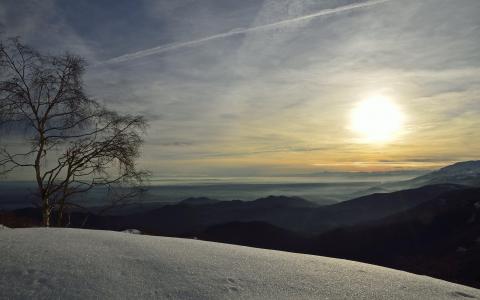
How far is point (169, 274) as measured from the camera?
6.05 m

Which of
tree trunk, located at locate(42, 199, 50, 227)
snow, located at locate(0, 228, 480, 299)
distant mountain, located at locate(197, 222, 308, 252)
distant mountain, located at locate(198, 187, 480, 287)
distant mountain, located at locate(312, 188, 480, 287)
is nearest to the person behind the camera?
snow, located at locate(0, 228, 480, 299)

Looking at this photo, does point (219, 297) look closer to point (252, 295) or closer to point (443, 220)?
point (252, 295)

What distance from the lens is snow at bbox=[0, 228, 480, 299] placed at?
5.37m

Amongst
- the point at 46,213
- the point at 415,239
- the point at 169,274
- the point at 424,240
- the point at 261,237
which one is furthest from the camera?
the point at 261,237

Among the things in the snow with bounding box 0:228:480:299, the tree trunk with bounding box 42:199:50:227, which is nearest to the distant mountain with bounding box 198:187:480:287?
the tree trunk with bounding box 42:199:50:227

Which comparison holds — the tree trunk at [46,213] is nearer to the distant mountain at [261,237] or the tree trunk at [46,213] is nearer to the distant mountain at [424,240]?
the distant mountain at [424,240]

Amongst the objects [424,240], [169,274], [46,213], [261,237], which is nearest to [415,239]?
[424,240]

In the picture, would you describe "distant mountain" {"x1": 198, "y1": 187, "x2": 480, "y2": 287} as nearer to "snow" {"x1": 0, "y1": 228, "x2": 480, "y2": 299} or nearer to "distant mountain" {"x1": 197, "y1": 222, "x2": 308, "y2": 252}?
"distant mountain" {"x1": 197, "y1": 222, "x2": 308, "y2": 252}

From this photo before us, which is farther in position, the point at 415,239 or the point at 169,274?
the point at 415,239

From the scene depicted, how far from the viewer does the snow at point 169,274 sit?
17.6 ft

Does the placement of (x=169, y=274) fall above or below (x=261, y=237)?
above

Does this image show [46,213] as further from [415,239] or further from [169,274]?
[415,239]

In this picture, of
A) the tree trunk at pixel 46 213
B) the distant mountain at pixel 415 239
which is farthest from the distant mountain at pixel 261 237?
the tree trunk at pixel 46 213

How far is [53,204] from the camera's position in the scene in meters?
16.4
